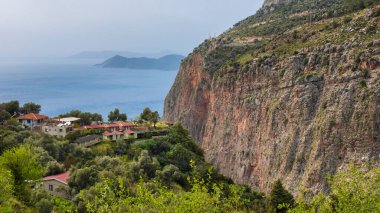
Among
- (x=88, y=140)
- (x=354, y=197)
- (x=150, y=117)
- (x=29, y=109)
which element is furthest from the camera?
(x=29, y=109)

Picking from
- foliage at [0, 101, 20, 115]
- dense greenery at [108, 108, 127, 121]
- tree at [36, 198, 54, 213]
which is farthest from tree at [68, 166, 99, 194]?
dense greenery at [108, 108, 127, 121]

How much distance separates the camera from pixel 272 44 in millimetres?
52875

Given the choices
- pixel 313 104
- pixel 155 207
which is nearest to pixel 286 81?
pixel 313 104

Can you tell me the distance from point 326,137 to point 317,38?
1414 cm

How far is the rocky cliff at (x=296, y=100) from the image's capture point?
33625 mm

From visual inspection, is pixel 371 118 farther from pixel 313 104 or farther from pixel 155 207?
pixel 155 207

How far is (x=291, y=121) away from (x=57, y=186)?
2171cm

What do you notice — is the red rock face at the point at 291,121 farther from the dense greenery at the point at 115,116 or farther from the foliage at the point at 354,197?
the foliage at the point at 354,197

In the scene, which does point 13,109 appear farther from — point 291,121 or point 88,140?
point 291,121

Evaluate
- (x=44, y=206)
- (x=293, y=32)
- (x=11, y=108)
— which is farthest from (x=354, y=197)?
(x=11, y=108)

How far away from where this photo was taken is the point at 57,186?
3042 cm

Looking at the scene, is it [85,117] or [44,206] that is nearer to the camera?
[44,206]

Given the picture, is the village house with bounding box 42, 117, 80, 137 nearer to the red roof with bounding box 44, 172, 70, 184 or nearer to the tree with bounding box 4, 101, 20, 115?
the tree with bounding box 4, 101, 20, 115

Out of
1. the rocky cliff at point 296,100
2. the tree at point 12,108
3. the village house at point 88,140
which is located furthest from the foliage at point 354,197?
the tree at point 12,108
